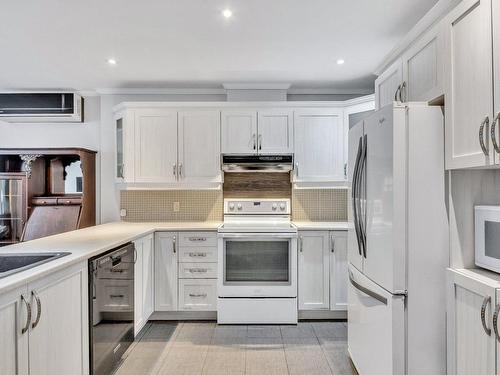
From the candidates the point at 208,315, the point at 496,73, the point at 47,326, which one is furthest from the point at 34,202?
the point at 496,73

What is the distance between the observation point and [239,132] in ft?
12.0

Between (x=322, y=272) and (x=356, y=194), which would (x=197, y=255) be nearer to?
(x=322, y=272)

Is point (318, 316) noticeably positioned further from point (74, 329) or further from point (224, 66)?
point (224, 66)

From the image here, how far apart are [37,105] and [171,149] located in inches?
66.4

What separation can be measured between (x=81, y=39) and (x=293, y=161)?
→ 88.1 inches

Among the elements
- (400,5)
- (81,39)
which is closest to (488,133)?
(400,5)

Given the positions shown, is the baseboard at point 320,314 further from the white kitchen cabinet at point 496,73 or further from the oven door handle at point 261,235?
the white kitchen cabinet at point 496,73

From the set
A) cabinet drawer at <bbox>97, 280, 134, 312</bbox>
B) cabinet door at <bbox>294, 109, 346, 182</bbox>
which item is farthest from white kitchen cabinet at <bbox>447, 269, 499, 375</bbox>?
cabinet door at <bbox>294, 109, 346, 182</bbox>

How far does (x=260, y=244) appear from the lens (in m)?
3.28

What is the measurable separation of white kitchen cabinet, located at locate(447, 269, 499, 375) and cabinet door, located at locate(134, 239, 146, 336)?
7.39ft

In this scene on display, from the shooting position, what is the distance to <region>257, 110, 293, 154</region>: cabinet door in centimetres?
364

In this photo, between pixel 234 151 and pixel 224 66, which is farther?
pixel 234 151

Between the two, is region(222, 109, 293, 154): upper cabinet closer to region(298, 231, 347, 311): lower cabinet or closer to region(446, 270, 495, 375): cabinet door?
region(298, 231, 347, 311): lower cabinet

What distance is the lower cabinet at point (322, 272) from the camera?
130 inches
